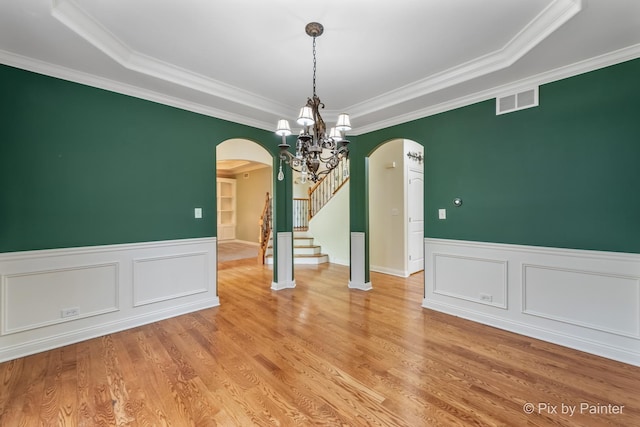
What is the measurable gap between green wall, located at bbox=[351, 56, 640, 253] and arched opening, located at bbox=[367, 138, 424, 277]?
5.22ft

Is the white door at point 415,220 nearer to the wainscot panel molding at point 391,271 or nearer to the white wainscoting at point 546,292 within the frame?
the wainscot panel molding at point 391,271

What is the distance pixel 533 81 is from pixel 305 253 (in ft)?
17.7

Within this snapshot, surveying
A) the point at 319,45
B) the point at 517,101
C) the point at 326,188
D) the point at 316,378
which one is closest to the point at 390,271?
the point at 326,188

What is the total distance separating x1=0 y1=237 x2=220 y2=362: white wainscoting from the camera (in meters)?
2.60

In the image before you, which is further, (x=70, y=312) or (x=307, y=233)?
(x=307, y=233)

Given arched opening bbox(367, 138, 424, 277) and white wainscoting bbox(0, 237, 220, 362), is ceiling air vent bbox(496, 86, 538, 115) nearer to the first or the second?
arched opening bbox(367, 138, 424, 277)

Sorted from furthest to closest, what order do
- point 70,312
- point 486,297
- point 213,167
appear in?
point 213,167 < point 486,297 < point 70,312

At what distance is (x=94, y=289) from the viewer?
9.84 ft

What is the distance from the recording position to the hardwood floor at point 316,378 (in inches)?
72.8

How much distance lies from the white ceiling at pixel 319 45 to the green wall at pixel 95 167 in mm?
242

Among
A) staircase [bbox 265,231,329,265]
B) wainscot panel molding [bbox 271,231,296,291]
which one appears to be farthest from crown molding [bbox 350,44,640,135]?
staircase [bbox 265,231,329,265]

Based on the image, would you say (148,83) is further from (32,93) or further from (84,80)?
(32,93)

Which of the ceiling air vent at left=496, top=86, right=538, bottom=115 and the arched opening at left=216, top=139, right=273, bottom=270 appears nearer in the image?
the ceiling air vent at left=496, top=86, right=538, bottom=115

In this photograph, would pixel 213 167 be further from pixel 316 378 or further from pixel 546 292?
pixel 546 292
